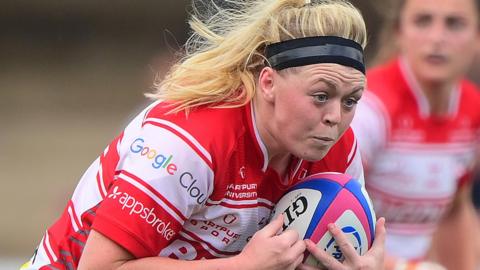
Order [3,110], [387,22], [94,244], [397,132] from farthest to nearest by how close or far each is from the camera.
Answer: [3,110] < [387,22] < [397,132] < [94,244]

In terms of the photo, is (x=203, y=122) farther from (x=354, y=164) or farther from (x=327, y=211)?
(x=354, y=164)

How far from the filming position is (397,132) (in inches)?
230

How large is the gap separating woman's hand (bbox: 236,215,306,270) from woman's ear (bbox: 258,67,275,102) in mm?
417

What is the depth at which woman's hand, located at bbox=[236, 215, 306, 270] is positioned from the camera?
370 centimetres

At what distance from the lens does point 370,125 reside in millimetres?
5574

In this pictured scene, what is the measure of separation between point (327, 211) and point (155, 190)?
1.97 ft

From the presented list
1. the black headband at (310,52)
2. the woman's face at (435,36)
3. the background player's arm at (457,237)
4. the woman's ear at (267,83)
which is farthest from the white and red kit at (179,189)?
the background player's arm at (457,237)

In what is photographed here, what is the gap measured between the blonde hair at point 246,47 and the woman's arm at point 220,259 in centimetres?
46

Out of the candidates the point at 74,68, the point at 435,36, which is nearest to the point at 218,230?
the point at 435,36

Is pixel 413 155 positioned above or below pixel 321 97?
below

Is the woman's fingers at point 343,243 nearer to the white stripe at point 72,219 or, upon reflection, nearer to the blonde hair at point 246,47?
the blonde hair at point 246,47

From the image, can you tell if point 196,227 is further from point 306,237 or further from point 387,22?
point 387,22

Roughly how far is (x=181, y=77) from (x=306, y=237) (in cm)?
66

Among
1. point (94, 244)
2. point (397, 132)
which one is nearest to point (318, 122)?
point (94, 244)
